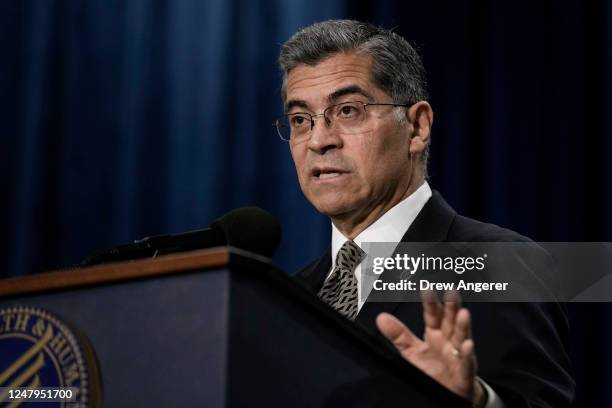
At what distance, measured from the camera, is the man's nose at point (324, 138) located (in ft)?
6.42

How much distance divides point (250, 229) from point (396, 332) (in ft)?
1.45

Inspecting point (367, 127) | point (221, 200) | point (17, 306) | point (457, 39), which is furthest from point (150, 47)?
point (17, 306)

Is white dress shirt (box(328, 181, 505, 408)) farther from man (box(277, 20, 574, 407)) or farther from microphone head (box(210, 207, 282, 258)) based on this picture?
microphone head (box(210, 207, 282, 258))

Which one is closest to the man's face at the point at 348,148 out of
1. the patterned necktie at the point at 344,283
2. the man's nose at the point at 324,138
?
the man's nose at the point at 324,138

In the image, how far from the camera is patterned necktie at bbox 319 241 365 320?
1.69 metres

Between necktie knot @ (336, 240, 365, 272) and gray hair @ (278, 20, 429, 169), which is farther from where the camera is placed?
gray hair @ (278, 20, 429, 169)

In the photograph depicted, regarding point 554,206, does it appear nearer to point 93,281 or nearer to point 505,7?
point 505,7

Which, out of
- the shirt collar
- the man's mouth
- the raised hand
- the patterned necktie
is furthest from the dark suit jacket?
the man's mouth

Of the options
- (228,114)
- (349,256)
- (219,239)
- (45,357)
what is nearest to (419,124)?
(349,256)

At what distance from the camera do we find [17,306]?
0.99 m

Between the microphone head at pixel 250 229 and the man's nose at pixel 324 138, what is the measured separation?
51 cm

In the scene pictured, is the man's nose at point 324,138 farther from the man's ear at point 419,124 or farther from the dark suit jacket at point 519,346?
the dark suit jacket at point 519,346

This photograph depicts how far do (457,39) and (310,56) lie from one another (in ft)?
A: 3.10

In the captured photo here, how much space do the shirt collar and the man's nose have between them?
0.21 m
